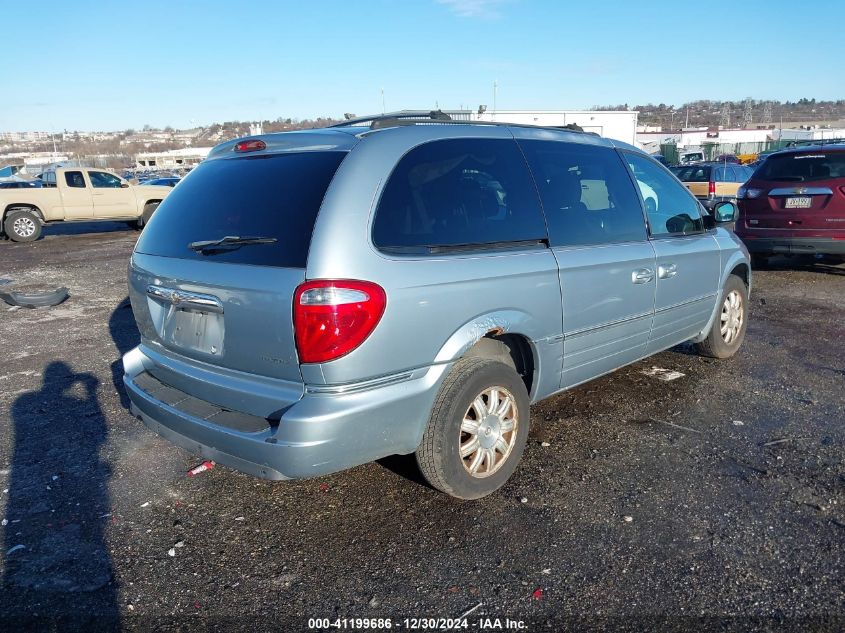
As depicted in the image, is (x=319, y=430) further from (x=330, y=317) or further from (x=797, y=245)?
(x=797, y=245)

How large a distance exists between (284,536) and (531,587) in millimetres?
1204

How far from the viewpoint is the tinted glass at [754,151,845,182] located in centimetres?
862

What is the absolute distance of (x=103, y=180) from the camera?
57.6 ft

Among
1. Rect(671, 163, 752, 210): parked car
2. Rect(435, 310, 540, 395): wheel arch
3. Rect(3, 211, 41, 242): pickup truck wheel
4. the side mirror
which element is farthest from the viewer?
Rect(671, 163, 752, 210): parked car

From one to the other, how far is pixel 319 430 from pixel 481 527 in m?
1.02

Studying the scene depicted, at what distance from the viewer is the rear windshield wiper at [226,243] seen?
2916 mm

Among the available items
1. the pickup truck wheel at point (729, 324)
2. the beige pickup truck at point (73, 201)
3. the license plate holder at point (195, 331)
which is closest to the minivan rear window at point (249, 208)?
the license plate holder at point (195, 331)

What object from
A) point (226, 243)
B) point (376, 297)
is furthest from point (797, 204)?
point (226, 243)

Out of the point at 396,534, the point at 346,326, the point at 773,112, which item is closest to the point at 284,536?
the point at 396,534

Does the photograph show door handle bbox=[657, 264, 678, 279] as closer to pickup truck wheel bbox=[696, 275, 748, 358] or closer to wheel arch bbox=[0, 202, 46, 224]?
pickup truck wheel bbox=[696, 275, 748, 358]

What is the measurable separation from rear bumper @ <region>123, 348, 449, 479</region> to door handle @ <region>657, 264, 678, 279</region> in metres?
2.07

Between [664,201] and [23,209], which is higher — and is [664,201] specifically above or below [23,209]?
above

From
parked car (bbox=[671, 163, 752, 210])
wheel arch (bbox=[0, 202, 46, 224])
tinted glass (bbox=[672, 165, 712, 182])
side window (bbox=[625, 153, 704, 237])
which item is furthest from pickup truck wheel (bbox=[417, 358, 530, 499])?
wheel arch (bbox=[0, 202, 46, 224])

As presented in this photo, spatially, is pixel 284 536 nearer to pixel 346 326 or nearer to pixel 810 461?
pixel 346 326
